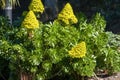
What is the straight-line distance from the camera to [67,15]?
7082 mm

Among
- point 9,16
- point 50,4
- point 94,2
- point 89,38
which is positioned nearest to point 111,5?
point 94,2

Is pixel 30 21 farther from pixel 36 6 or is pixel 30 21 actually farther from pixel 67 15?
pixel 67 15

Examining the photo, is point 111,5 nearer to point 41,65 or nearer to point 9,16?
point 9,16

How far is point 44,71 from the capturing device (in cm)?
693

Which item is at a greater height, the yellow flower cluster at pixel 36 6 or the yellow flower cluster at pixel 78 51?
the yellow flower cluster at pixel 36 6

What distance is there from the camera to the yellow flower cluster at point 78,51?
21.6 feet

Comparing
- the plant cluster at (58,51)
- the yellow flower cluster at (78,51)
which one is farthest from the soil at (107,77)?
the yellow flower cluster at (78,51)

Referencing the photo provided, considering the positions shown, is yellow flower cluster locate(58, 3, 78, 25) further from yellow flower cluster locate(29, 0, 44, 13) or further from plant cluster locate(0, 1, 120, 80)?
yellow flower cluster locate(29, 0, 44, 13)

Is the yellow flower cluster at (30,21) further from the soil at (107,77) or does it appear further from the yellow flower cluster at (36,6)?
the soil at (107,77)

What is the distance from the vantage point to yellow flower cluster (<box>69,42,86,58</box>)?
21.6 ft

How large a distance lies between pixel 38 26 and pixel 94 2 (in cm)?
732

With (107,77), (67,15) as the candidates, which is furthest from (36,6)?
(107,77)

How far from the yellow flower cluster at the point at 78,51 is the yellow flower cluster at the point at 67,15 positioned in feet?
2.07

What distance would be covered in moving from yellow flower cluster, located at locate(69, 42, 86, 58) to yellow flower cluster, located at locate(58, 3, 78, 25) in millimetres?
632
